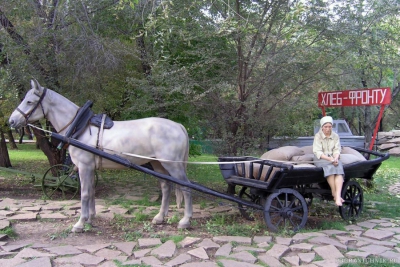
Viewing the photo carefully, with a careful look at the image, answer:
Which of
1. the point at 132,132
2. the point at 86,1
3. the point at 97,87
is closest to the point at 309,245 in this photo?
the point at 132,132

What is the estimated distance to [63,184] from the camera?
7.80 m

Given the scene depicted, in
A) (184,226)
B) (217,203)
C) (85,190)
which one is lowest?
(217,203)

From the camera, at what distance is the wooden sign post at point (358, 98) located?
7.83 m

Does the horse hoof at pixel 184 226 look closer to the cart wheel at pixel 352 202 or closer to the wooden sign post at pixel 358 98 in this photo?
the cart wheel at pixel 352 202

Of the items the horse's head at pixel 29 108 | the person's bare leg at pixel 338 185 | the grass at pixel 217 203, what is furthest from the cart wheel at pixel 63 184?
the person's bare leg at pixel 338 185

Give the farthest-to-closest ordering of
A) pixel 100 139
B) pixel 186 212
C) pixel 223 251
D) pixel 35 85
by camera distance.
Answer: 1. pixel 186 212
2. pixel 100 139
3. pixel 35 85
4. pixel 223 251

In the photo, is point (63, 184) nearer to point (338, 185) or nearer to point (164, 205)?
point (164, 205)

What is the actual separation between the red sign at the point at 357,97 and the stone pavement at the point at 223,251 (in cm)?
339

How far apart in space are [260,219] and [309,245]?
4.59 ft

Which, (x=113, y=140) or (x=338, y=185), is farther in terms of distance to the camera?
(x=113, y=140)

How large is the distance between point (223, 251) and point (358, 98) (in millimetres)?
5429

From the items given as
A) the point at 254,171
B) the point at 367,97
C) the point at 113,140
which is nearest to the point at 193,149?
the point at 367,97

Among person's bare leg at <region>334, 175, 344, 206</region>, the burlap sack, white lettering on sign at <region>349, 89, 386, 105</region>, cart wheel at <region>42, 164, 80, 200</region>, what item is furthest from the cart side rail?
white lettering on sign at <region>349, 89, 386, 105</region>

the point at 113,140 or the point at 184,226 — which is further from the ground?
the point at 113,140
